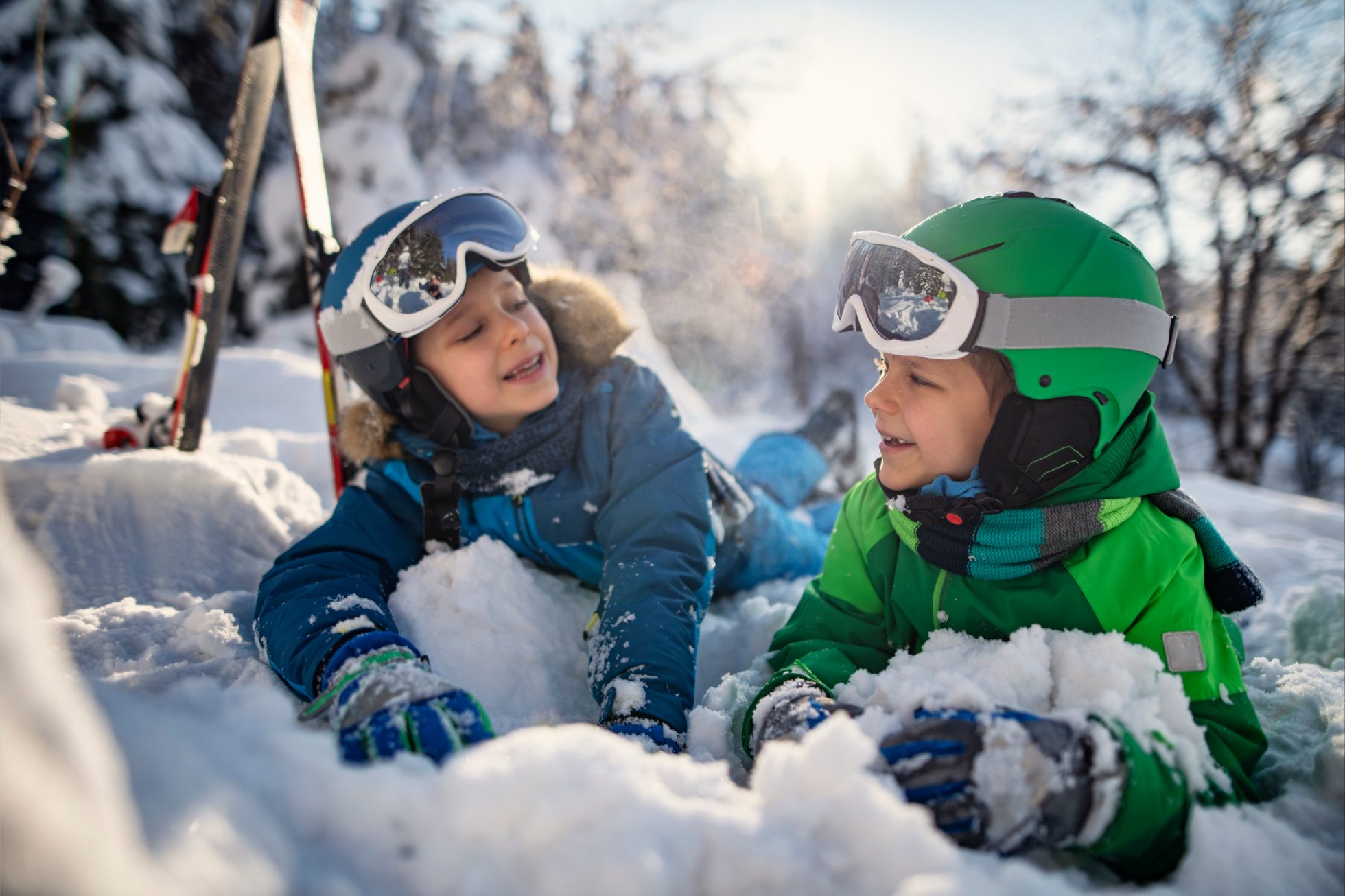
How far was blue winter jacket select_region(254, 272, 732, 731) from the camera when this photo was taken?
4.70ft

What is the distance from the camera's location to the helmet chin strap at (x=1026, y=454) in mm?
1355

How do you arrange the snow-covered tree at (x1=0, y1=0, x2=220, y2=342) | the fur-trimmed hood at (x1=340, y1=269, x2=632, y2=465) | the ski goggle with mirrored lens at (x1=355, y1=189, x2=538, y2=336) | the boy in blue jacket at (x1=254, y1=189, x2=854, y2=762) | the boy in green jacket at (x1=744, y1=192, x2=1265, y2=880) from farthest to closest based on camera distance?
Answer: the snow-covered tree at (x1=0, y1=0, x2=220, y2=342) < the fur-trimmed hood at (x1=340, y1=269, x2=632, y2=465) < the ski goggle with mirrored lens at (x1=355, y1=189, x2=538, y2=336) < the boy in blue jacket at (x1=254, y1=189, x2=854, y2=762) < the boy in green jacket at (x1=744, y1=192, x2=1265, y2=880)

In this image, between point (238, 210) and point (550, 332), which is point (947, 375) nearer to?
point (550, 332)

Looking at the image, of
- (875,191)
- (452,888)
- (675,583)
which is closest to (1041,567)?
(675,583)

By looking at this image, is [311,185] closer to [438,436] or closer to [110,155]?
[438,436]

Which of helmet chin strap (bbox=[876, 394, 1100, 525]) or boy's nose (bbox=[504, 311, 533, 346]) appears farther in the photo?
boy's nose (bbox=[504, 311, 533, 346])

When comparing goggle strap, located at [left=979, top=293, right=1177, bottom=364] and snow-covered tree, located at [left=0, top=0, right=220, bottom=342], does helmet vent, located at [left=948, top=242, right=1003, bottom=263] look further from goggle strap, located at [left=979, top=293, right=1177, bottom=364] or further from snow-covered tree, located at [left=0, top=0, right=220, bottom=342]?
snow-covered tree, located at [left=0, top=0, right=220, bottom=342]

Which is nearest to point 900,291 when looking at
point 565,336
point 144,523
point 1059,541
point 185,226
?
point 1059,541

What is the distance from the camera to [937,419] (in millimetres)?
1452

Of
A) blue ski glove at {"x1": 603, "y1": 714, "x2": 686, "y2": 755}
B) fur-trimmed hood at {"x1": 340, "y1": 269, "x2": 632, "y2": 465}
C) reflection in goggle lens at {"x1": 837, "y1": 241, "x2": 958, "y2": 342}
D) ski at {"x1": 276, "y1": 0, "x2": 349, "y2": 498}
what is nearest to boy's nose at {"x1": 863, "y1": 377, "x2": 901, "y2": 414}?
reflection in goggle lens at {"x1": 837, "y1": 241, "x2": 958, "y2": 342}

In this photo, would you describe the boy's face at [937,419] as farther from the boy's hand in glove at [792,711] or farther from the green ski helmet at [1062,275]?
the boy's hand in glove at [792,711]

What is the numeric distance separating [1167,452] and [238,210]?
3.23m

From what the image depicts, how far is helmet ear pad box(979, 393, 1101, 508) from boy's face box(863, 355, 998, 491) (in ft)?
0.19

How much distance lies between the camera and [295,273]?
9133 millimetres
